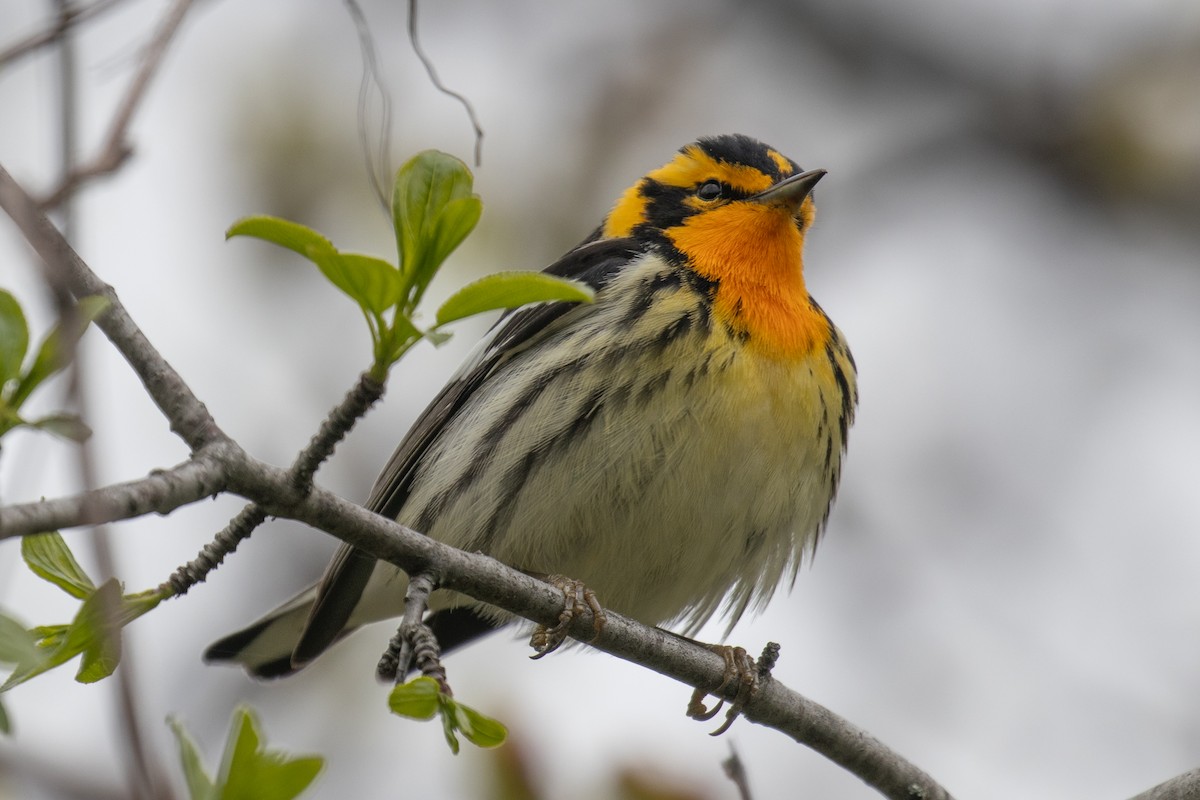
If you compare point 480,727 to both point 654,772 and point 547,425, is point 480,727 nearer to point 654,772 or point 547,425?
point 547,425

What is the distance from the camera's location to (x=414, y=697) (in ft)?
7.25

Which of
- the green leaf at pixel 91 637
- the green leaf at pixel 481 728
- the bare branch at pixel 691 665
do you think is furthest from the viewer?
the bare branch at pixel 691 665

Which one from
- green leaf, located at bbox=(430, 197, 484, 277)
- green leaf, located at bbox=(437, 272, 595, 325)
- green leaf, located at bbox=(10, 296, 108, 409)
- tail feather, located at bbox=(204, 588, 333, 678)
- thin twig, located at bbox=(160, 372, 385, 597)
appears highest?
tail feather, located at bbox=(204, 588, 333, 678)

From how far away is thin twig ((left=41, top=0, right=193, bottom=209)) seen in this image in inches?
80.6

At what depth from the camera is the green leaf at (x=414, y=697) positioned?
2197 millimetres

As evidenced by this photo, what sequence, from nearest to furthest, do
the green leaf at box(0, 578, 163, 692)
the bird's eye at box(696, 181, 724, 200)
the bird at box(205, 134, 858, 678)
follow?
the green leaf at box(0, 578, 163, 692) → the bird at box(205, 134, 858, 678) → the bird's eye at box(696, 181, 724, 200)

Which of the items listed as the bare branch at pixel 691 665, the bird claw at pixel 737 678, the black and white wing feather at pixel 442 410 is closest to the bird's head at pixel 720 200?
the black and white wing feather at pixel 442 410

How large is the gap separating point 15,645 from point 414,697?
64 cm

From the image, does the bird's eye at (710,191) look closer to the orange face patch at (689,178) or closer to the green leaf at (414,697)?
the orange face patch at (689,178)

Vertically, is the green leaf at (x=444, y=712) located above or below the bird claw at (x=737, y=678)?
below

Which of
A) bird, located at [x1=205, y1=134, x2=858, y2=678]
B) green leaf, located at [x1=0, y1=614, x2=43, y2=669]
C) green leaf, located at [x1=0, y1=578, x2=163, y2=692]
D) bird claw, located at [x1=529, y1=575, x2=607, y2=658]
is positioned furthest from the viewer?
bird, located at [x1=205, y1=134, x2=858, y2=678]

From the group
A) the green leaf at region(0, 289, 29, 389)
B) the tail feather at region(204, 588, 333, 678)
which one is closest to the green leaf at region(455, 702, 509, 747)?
the green leaf at region(0, 289, 29, 389)

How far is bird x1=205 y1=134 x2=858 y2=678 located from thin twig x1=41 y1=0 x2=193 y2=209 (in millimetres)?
2006

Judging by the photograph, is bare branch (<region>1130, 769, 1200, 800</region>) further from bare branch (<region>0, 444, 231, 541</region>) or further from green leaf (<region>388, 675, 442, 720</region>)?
bare branch (<region>0, 444, 231, 541</region>)
